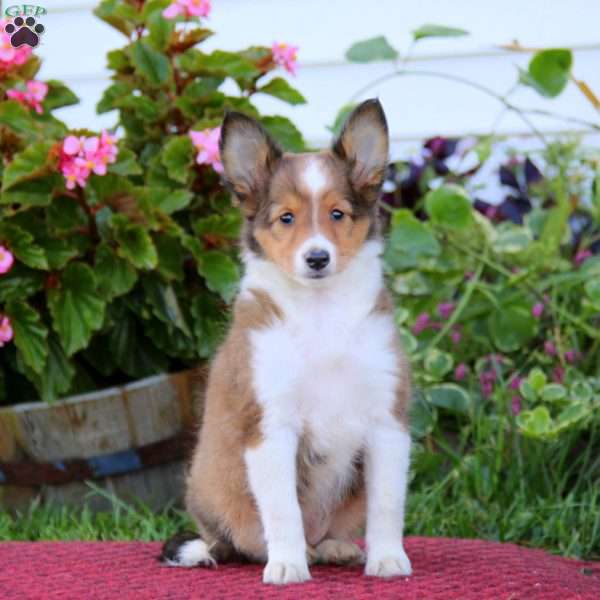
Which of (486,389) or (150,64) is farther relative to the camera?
(486,389)

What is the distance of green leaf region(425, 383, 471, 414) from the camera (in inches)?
193

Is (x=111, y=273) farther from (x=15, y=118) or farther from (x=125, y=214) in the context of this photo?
(x=15, y=118)

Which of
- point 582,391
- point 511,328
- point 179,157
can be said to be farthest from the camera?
point 511,328

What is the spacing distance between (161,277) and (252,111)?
80cm

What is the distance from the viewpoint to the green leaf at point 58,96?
5.03 m

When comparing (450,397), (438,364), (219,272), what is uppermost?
(219,272)

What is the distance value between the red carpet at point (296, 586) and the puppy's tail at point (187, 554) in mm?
45

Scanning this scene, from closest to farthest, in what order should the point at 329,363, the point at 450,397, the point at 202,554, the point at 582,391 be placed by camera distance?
the point at 329,363, the point at 202,554, the point at 582,391, the point at 450,397

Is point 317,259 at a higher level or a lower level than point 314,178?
lower

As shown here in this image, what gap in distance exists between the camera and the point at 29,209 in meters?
4.64

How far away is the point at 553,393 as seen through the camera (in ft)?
15.0

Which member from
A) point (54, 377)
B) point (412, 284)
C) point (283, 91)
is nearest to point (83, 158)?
point (54, 377)

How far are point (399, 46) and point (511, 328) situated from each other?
199 cm

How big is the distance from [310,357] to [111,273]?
1.58 m
